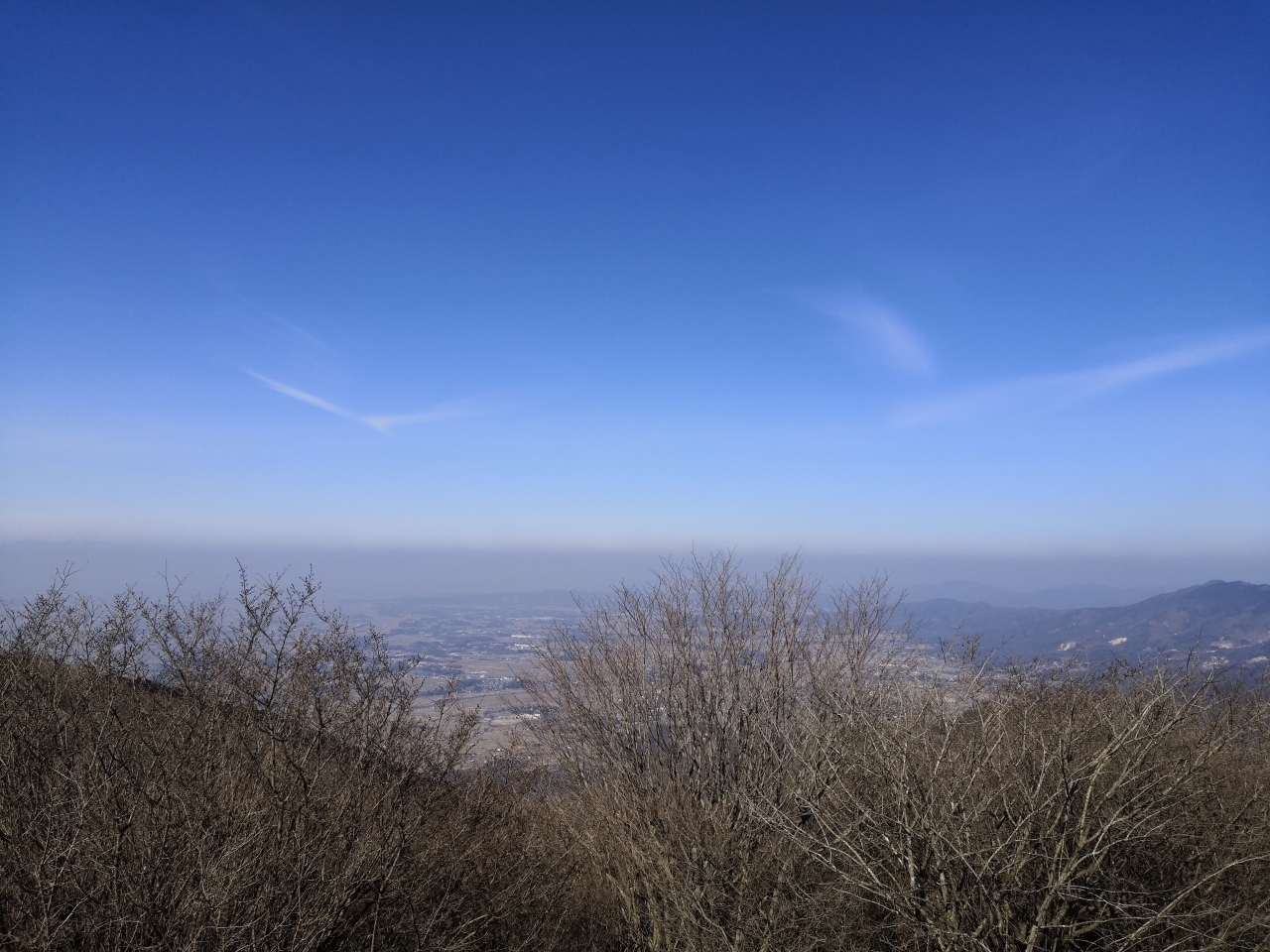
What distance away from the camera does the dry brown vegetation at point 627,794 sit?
9.01 metres

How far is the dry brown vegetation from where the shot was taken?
9.01 m

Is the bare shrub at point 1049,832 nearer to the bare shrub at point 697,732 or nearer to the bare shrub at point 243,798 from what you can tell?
the bare shrub at point 697,732

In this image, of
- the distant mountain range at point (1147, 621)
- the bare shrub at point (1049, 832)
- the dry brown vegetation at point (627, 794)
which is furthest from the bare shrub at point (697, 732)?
the distant mountain range at point (1147, 621)

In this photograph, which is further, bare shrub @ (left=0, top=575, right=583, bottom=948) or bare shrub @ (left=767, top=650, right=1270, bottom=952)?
bare shrub @ (left=767, top=650, right=1270, bottom=952)

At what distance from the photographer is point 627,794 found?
17.3 meters

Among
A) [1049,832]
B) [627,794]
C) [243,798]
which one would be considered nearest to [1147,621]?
[627,794]

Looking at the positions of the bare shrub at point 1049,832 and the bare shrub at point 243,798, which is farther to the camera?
the bare shrub at point 1049,832

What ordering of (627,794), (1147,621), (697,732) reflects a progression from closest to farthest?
1. (627,794)
2. (697,732)
3. (1147,621)

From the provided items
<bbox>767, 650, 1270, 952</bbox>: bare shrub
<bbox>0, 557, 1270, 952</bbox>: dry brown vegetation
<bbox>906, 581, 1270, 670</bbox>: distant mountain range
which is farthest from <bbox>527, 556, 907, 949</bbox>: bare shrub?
<bbox>906, 581, 1270, 670</bbox>: distant mountain range

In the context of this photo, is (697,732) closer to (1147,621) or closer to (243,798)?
(243,798)

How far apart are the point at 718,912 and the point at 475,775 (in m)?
8.90

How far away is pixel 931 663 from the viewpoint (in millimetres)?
19281

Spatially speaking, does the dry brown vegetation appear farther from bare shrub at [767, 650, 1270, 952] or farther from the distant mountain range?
the distant mountain range

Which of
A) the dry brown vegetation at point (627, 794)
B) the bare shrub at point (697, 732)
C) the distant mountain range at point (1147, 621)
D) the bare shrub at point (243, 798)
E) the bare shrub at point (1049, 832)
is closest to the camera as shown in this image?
the bare shrub at point (243, 798)
